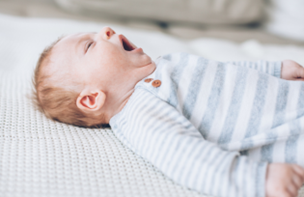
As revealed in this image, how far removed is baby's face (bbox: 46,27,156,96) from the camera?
756 mm

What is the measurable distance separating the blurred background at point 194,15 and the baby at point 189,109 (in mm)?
829

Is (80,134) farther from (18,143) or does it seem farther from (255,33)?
(255,33)

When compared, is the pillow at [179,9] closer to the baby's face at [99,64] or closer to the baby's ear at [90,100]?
the baby's face at [99,64]

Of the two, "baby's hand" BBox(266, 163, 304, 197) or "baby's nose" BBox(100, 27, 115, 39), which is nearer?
"baby's hand" BBox(266, 163, 304, 197)

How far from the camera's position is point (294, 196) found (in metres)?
0.51

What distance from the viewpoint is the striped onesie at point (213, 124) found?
542 mm

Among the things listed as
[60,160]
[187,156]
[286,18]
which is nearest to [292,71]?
[187,156]

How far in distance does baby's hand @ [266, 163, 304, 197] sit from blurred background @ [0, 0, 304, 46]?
1.22m

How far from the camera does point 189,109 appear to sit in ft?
2.28

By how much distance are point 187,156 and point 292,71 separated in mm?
530

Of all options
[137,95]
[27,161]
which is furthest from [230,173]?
[27,161]

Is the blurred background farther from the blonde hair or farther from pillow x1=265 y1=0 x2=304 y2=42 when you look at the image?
the blonde hair

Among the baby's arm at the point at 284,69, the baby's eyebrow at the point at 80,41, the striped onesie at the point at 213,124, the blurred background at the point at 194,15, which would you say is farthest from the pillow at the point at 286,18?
the baby's eyebrow at the point at 80,41

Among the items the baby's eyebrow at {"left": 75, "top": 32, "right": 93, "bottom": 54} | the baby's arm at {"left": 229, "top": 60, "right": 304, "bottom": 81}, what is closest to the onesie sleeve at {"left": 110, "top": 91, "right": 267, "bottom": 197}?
the baby's eyebrow at {"left": 75, "top": 32, "right": 93, "bottom": 54}
